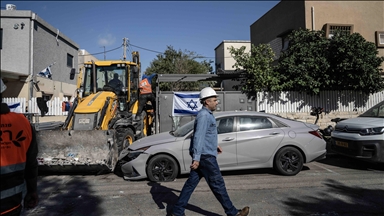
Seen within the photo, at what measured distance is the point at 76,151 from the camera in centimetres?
632

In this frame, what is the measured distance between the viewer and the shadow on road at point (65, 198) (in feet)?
14.5

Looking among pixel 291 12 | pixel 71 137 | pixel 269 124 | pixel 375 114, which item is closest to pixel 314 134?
pixel 269 124

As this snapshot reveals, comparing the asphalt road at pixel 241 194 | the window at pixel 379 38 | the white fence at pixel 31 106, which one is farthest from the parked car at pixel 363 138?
the white fence at pixel 31 106

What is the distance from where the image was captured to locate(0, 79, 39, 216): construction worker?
2.09 meters

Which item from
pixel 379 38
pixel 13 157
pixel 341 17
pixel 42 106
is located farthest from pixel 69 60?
pixel 13 157

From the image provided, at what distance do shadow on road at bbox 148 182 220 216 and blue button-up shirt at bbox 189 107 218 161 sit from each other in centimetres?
113

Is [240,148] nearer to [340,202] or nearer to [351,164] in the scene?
[340,202]

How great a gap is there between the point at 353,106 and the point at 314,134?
7488 mm

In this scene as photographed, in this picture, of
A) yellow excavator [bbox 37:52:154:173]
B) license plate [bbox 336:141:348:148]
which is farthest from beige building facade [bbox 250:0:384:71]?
yellow excavator [bbox 37:52:154:173]

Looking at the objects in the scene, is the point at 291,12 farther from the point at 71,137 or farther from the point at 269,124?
the point at 71,137

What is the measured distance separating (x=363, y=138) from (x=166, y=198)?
4.95m

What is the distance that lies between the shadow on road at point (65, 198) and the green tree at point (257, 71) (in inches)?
310

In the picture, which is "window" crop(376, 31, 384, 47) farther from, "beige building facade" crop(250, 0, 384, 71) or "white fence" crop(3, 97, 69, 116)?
"white fence" crop(3, 97, 69, 116)

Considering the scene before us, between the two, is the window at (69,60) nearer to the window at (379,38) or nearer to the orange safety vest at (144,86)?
the orange safety vest at (144,86)
